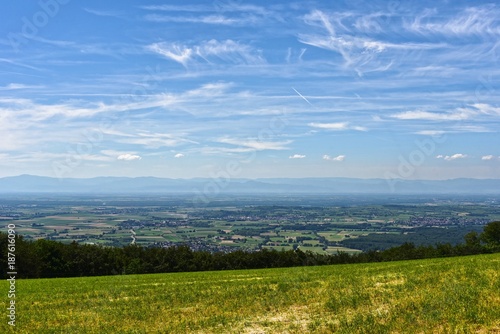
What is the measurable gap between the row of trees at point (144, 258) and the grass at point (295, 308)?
55.2m

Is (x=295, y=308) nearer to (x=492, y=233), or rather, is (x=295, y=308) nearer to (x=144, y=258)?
(x=144, y=258)

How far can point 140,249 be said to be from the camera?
83.4 metres

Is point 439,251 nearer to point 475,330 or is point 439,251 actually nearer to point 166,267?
point 166,267

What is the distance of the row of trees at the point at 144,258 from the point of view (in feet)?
233

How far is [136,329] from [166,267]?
2682 inches

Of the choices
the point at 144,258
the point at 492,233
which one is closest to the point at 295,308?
the point at 144,258

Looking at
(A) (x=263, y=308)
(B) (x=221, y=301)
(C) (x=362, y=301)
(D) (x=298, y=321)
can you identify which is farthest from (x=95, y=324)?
(C) (x=362, y=301)

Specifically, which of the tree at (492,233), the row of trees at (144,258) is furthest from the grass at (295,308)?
the tree at (492,233)

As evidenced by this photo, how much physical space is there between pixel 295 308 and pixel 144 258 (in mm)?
71185

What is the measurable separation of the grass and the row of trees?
55.2 metres

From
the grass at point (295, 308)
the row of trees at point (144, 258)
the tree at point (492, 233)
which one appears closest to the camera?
the grass at point (295, 308)

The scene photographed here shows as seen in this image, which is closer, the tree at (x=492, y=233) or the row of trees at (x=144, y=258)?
the row of trees at (x=144, y=258)

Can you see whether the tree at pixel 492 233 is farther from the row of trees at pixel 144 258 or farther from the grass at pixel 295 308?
the grass at pixel 295 308

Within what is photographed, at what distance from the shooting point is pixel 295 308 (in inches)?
619
